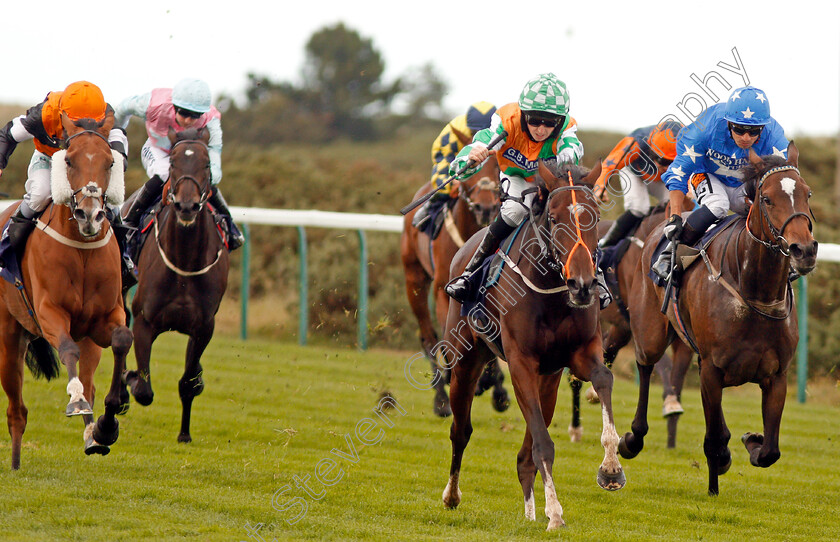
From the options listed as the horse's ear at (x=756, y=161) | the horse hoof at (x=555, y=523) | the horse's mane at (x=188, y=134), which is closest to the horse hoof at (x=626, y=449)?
the horse hoof at (x=555, y=523)

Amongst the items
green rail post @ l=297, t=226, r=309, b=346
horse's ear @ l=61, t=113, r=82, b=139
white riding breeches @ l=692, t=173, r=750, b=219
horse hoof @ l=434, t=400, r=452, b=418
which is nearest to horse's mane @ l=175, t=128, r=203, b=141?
horse's ear @ l=61, t=113, r=82, b=139

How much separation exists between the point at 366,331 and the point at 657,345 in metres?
4.91

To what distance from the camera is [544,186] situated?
195 inches

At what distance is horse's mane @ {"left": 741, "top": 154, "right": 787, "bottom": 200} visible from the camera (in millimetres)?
5160

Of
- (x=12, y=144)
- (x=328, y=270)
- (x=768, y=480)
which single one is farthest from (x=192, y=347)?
(x=328, y=270)

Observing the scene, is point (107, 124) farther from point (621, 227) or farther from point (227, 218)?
point (621, 227)

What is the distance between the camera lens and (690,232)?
6066mm

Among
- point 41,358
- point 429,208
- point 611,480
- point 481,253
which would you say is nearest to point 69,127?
point 41,358

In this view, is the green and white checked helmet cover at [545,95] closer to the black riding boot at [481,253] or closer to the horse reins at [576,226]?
the horse reins at [576,226]

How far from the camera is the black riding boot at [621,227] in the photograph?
7.67 meters

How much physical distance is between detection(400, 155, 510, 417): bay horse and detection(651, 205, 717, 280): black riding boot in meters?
1.51

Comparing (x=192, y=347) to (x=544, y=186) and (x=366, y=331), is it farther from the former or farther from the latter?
(x=366, y=331)

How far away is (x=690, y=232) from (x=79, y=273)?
11.9ft

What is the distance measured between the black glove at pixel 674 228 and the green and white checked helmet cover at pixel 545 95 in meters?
1.35
